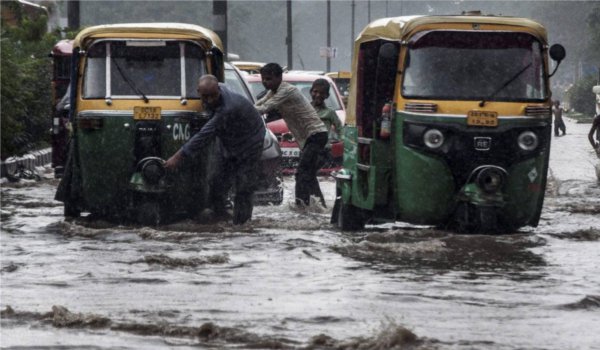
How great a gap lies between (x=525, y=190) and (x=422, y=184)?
860 millimetres

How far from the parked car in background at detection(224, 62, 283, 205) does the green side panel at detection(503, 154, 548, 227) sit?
11.7 feet

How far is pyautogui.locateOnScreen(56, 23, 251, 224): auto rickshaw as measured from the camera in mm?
15078

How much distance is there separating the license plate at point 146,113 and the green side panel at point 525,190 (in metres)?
3.50

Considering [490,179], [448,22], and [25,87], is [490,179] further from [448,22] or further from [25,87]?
[25,87]

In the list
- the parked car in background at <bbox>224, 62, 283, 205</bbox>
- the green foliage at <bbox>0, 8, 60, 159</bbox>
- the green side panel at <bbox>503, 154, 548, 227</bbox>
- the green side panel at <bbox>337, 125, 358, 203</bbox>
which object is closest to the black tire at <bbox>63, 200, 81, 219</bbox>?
the parked car in background at <bbox>224, 62, 283, 205</bbox>

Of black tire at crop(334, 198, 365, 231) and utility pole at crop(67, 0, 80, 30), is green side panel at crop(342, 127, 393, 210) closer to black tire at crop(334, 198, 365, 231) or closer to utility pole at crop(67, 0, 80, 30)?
black tire at crop(334, 198, 365, 231)

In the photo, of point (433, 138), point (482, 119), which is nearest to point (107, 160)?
point (433, 138)

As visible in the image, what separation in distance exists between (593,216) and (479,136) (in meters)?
4.13

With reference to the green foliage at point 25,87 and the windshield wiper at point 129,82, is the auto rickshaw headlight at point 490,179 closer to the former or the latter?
the windshield wiper at point 129,82

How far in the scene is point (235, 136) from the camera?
15.0 metres

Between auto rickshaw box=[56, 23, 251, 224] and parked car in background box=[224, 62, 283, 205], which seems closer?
auto rickshaw box=[56, 23, 251, 224]

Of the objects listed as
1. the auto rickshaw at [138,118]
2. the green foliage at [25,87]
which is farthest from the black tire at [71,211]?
the green foliage at [25,87]

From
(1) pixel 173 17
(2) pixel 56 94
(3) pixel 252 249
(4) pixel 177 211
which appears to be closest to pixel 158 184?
(4) pixel 177 211

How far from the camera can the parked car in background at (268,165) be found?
1734cm
